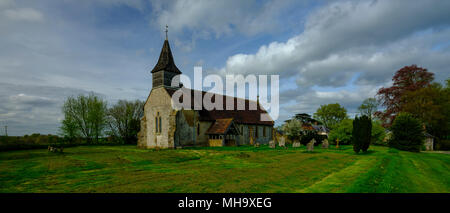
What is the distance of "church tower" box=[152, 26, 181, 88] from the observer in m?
33.5

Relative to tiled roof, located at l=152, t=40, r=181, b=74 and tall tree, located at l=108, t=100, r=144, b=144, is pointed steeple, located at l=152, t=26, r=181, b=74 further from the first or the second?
tall tree, located at l=108, t=100, r=144, b=144

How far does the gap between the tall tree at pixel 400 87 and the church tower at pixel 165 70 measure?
35071mm

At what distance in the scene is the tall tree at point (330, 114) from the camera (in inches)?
2862

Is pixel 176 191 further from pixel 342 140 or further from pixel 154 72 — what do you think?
pixel 342 140

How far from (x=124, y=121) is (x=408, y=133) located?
175ft

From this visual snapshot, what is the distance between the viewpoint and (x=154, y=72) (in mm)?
34812

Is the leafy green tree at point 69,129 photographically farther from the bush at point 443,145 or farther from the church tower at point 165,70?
the bush at point 443,145

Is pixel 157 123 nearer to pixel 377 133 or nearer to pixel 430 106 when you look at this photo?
pixel 377 133

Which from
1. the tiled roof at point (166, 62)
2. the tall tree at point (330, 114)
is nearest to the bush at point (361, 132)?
the tiled roof at point (166, 62)

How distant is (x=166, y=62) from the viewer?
34.0m

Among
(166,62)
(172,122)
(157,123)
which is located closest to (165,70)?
(166,62)

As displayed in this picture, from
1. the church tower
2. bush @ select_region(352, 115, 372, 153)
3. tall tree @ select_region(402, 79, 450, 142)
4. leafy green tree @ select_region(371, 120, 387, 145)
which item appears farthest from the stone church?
tall tree @ select_region(402, 79, 450, 142)
